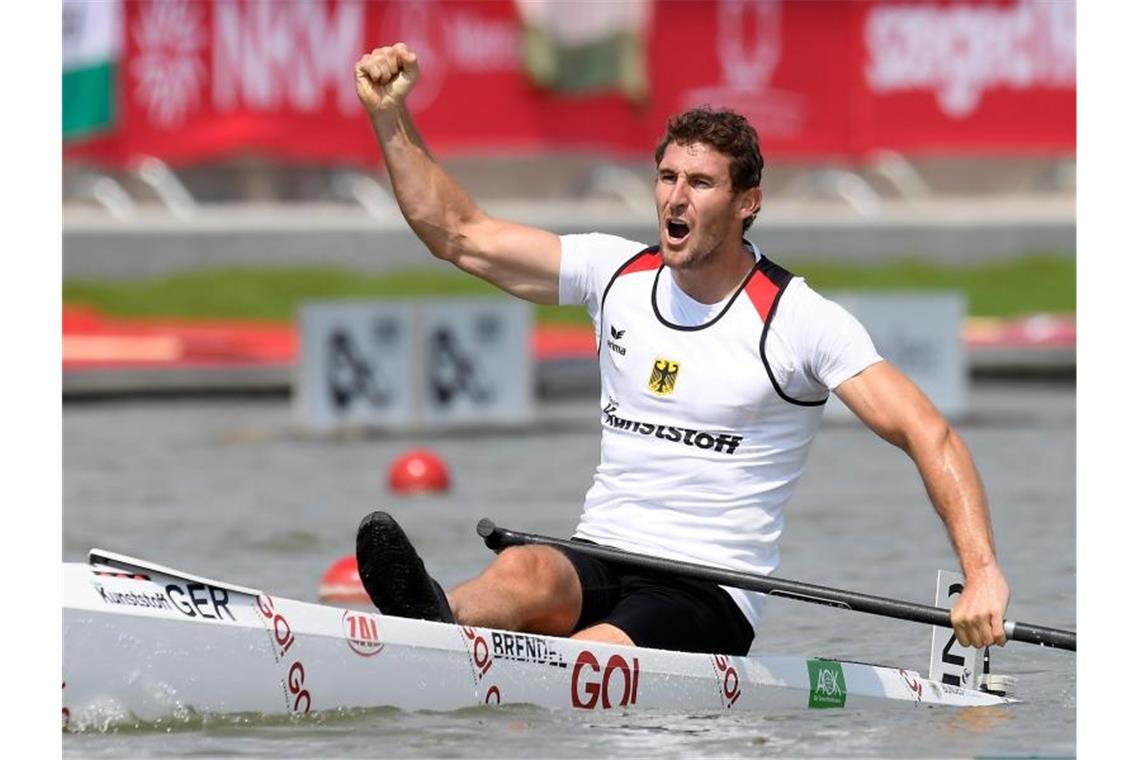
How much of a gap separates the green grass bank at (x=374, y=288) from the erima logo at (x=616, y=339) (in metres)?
16.2

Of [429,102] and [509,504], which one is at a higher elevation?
Result: [429,102]

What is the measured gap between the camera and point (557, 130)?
2580 cm

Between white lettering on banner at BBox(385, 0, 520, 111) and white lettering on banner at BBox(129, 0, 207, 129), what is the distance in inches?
71.1

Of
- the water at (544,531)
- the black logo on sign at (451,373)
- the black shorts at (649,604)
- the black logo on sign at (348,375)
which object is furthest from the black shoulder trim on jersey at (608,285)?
the black logo on sign at (451,373)

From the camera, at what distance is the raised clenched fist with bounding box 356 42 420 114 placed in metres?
7.78

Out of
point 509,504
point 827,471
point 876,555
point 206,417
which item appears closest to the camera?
point 876,555

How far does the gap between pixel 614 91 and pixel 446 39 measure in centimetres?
175

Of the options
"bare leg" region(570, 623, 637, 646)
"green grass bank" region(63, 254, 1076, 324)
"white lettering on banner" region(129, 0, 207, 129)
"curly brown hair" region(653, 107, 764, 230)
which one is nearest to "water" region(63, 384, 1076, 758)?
"bare leg" region(570, 623, 637, 646)

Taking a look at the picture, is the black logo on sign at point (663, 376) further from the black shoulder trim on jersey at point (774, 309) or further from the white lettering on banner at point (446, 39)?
the white lettering on banner at point (446, 39)

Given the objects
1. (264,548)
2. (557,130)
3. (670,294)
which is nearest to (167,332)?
(557,130)

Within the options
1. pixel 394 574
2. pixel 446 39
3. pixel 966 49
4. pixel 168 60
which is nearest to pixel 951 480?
pixel 394 574

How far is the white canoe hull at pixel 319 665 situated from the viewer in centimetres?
682

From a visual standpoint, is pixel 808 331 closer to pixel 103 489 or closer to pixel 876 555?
pixel 876 555

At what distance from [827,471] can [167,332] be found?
8670mm
